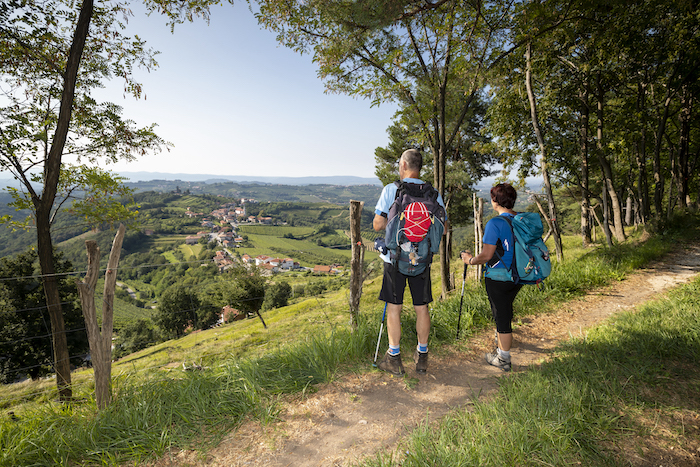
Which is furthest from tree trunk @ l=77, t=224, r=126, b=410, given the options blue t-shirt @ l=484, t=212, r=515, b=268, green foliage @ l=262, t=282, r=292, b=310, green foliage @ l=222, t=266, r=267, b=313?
green foliage @ l=262, t=282, r=292, b=310

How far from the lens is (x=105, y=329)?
3.07 meters

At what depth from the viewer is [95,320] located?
301 cm

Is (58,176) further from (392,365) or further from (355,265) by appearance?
(392,365)

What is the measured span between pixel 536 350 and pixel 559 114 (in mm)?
10265

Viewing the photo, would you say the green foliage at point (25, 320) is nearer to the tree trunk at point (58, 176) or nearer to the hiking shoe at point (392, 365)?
the tree trunk at point (58, 176)

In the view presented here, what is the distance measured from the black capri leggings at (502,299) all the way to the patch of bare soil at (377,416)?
613mm

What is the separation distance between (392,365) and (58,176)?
7352 mm

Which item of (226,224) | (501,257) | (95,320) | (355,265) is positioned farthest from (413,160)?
(226,224)

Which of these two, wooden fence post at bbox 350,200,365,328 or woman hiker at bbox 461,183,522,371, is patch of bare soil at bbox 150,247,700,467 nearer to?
woman hiker at bbox 461,183,522,371

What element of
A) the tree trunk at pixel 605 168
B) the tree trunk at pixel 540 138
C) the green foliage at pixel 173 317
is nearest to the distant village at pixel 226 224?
the green foliage at pixel 173 317

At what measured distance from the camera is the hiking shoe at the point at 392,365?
3.36m

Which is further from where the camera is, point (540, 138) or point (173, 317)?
point (173, 317)

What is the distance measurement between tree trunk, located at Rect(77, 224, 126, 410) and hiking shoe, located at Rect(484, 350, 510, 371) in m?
4.17

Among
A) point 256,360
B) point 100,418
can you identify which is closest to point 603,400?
point 256,360
